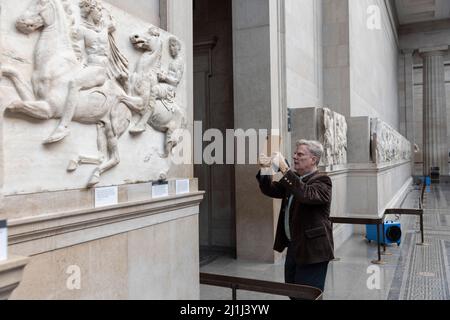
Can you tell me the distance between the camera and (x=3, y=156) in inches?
78.0

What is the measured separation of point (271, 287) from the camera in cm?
289

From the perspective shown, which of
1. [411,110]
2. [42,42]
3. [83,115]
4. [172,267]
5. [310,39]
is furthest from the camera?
[411,110]

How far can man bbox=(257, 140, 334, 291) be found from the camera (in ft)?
10.4

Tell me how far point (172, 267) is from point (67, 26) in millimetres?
2055

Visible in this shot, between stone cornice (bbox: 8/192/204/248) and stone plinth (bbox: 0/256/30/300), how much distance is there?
11.8 inches

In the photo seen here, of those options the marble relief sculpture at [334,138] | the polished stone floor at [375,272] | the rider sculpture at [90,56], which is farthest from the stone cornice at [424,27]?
the rider sculpture at [90,56]

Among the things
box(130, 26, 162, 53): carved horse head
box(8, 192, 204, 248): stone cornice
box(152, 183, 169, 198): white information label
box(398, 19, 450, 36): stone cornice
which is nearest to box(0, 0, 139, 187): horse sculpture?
box(8, 192, 204, 248): stone cornice

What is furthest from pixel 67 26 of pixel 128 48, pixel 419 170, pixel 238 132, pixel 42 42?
pixel 419 170

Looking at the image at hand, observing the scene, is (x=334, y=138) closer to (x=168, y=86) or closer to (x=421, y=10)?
(x=168, y=86)

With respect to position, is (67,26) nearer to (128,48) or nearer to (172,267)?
(128,48)

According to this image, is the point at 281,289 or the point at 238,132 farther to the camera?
the point at 238,132

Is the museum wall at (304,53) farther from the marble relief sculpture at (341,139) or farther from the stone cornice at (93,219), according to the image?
the stone cornice at (93,219)

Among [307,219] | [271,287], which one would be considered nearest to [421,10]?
[307,219]

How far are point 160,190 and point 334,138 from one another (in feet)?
18.3
